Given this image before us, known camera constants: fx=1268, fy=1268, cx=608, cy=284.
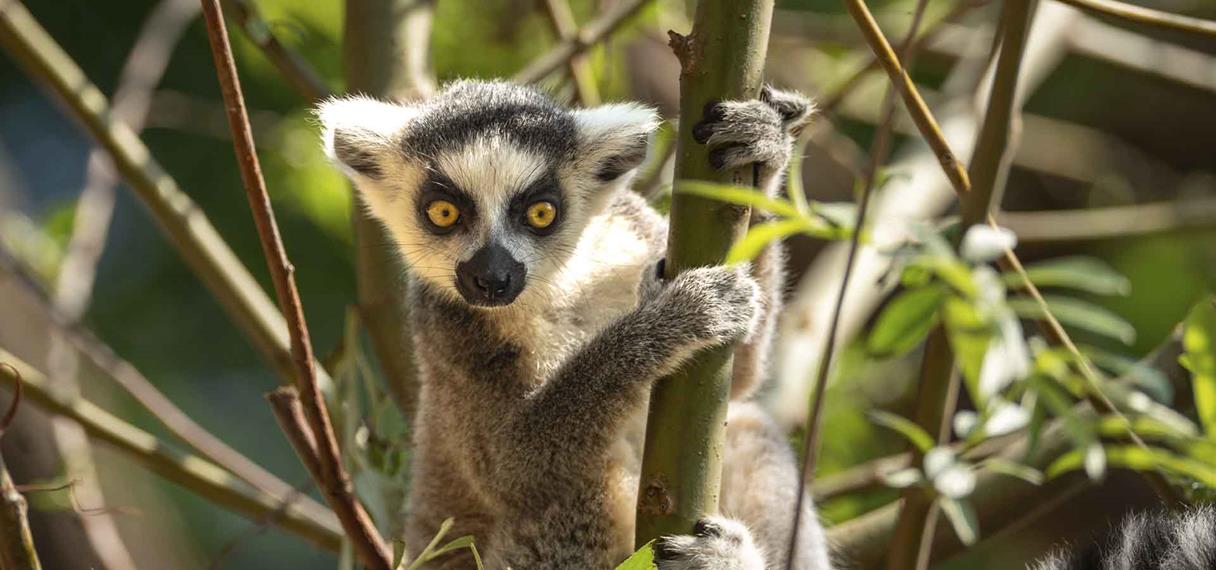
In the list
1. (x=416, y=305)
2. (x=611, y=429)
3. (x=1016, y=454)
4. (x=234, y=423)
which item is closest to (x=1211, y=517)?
(x=1016, y=454)

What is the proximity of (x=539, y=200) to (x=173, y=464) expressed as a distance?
5.06ft

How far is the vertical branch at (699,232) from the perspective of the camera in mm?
2682

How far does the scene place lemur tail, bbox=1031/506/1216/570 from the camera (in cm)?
290

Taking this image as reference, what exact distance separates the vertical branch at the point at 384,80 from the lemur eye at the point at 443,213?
62 centimetres

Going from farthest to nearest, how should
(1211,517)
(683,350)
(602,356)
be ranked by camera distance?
(602,356) → (683,350) → (1211,517)

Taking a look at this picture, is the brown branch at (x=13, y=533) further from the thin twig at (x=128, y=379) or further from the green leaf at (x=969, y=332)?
the green leaf at (x=969, y=332)

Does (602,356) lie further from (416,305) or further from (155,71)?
(155,71)

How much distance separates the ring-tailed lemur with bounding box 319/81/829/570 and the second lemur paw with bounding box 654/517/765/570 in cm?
2

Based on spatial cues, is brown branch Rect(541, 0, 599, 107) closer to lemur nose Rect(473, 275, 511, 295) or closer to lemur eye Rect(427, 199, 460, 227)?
lemur eye Rect(427, 199, 460, 227)

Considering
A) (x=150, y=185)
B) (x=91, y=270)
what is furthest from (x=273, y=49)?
(x=91, y=270)

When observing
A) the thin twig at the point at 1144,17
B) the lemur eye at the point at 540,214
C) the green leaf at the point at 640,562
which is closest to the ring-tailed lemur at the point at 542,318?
the lemur eye at the point at 540,214

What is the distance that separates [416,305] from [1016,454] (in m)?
2.02

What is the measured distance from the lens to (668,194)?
418 cm

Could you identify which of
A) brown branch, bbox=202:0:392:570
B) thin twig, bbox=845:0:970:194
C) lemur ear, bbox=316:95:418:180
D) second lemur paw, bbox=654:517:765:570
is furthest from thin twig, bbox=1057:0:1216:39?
lemur ear, bbox=316:95:418:180
